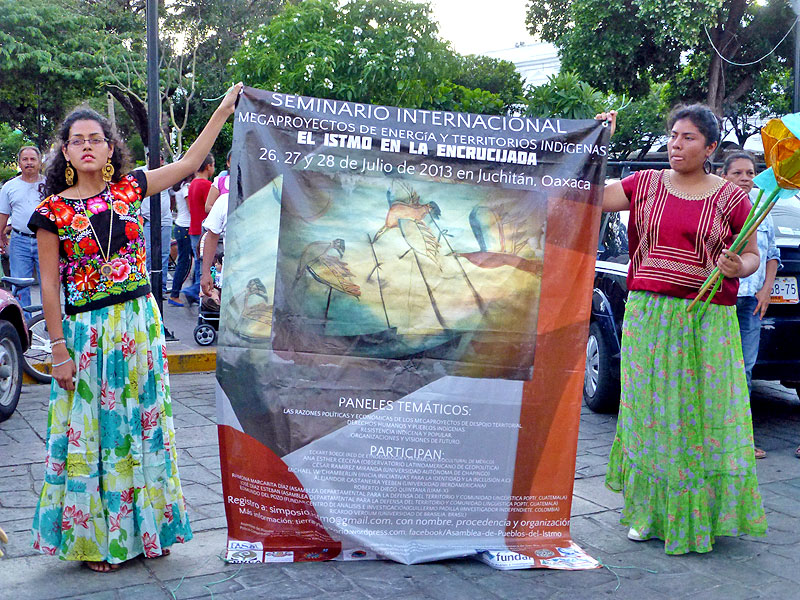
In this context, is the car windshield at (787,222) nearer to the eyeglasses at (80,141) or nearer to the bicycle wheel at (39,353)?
the eyeglasses at (80,141)

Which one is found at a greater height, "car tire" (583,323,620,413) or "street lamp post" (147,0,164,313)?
"street lamp post" (147,0,164,313)

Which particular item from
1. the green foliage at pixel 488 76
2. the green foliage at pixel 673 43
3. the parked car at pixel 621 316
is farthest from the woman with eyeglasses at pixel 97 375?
the green foliage at pixel 488 76

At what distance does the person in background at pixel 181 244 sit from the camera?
1140cm

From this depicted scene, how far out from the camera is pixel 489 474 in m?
3.74

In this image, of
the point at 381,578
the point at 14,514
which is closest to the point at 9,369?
the point at 14,514

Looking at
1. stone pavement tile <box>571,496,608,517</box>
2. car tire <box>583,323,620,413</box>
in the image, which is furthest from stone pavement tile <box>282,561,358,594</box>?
car tire <box>583,323,620,413</box>

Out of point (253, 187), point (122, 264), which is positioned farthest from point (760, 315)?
point (122, 264)

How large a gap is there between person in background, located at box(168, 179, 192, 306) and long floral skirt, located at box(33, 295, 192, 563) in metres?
7.81

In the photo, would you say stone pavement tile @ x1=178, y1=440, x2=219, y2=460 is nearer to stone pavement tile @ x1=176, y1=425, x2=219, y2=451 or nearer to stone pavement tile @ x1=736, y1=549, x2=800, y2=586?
stone pavement tile @ x1=176, y1=425, x2=219, y2=451

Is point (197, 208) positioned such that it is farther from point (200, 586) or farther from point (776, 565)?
point (776, 565)

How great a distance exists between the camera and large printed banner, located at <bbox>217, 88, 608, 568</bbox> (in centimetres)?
365

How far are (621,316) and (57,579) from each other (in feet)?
13.8

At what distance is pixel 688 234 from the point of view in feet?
13.4

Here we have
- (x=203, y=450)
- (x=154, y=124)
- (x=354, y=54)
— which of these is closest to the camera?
(x=203, y=450)
